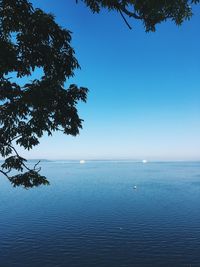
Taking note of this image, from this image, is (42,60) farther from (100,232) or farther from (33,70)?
(100,232)

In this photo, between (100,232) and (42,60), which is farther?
(100,232)

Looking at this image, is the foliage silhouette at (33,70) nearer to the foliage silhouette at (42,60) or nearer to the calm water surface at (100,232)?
the foliage silhouette at (42,60)

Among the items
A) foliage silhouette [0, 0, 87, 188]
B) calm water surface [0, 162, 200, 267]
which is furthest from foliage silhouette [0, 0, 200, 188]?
calm water surface [0, 162, 200, 267]

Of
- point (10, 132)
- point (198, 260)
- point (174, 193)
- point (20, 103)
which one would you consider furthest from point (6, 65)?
point (174, 193)

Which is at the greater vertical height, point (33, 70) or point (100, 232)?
point (33, 70)

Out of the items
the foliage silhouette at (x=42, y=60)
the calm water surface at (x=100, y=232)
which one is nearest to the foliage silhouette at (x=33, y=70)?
the foliage silhouette at (x=42, y=60)

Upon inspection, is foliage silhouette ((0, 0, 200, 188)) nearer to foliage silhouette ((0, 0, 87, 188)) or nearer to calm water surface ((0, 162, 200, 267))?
foliage silhouette ((0, 0, 87, 188))

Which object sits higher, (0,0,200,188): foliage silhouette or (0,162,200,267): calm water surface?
(0,0,200,188): foliage silhouette

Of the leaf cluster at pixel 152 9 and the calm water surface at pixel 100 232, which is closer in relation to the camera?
the leaf cluster at pixel 152 9

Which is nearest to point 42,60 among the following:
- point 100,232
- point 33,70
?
point 33,70

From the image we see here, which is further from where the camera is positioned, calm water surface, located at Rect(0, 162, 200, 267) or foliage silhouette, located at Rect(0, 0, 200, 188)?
calm water surface, located at Rect(0, 162, 200, 267)

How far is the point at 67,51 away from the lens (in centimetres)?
1184

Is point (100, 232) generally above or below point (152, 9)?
below

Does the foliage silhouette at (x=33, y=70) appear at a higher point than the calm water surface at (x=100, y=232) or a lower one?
higher
